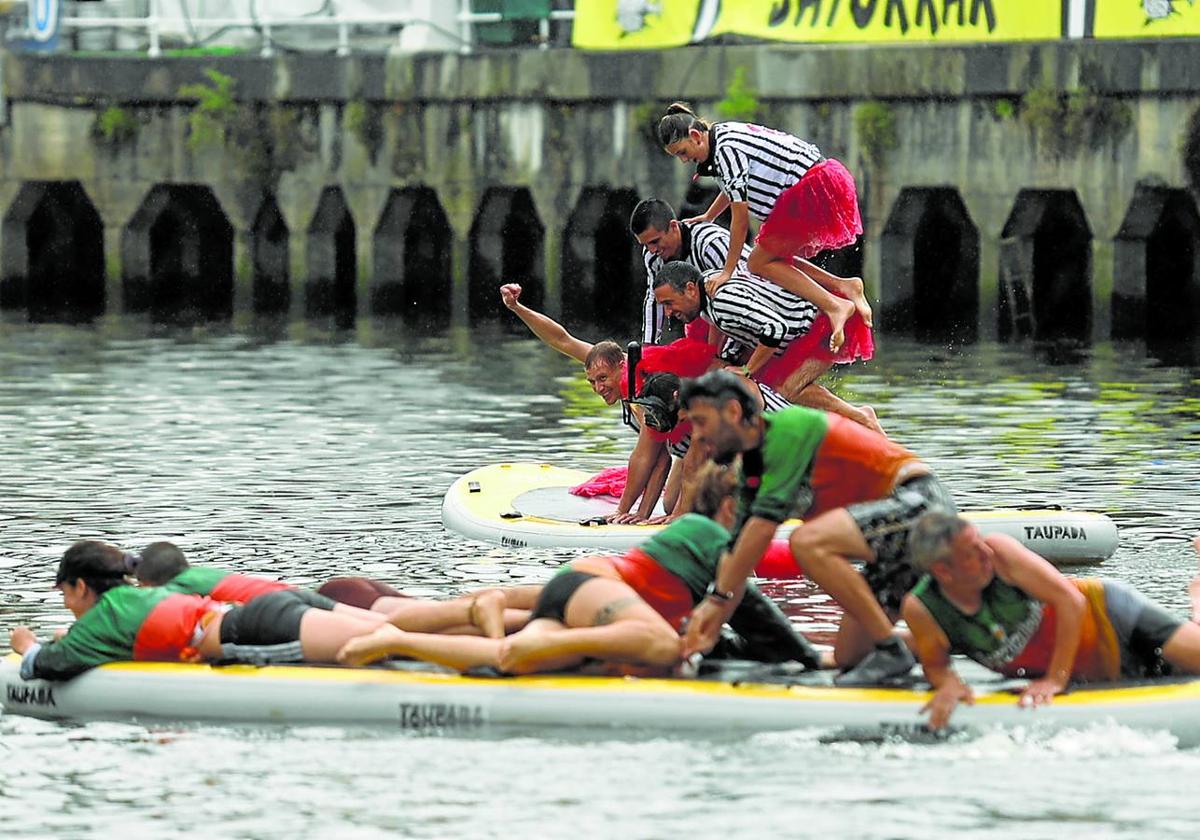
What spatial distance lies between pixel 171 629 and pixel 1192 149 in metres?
18.9

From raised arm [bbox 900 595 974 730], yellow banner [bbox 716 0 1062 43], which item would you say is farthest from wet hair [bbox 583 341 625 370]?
yellow banner [bbox 716 0 1062 43]

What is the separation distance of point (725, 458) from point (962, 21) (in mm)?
18859

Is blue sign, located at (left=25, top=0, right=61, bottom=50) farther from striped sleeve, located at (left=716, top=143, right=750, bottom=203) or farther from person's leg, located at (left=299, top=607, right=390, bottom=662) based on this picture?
person's leg, located at (left=299, top=607, right=390, bottom=662)

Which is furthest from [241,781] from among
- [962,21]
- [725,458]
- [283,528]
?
[962,21]

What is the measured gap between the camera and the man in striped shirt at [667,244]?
634 inches

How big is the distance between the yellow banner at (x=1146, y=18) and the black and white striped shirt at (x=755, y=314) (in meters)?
13.0

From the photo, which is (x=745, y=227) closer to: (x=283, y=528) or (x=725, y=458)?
(x=283, y=528)

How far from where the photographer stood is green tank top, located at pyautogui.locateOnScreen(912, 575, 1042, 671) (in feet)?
35.8

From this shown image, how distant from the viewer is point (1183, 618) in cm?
1345

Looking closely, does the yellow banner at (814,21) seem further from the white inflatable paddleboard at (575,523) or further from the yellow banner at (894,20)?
the white inflatable paddleboard at (575,523)

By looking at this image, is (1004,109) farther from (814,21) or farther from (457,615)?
(457,615)

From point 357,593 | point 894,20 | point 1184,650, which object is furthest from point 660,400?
point 894,20

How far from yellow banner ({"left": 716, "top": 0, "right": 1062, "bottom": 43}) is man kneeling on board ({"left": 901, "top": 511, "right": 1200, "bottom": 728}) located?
18.5 m

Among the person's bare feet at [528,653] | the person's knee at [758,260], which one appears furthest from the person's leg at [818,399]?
the person's bare feet at [528,653]
